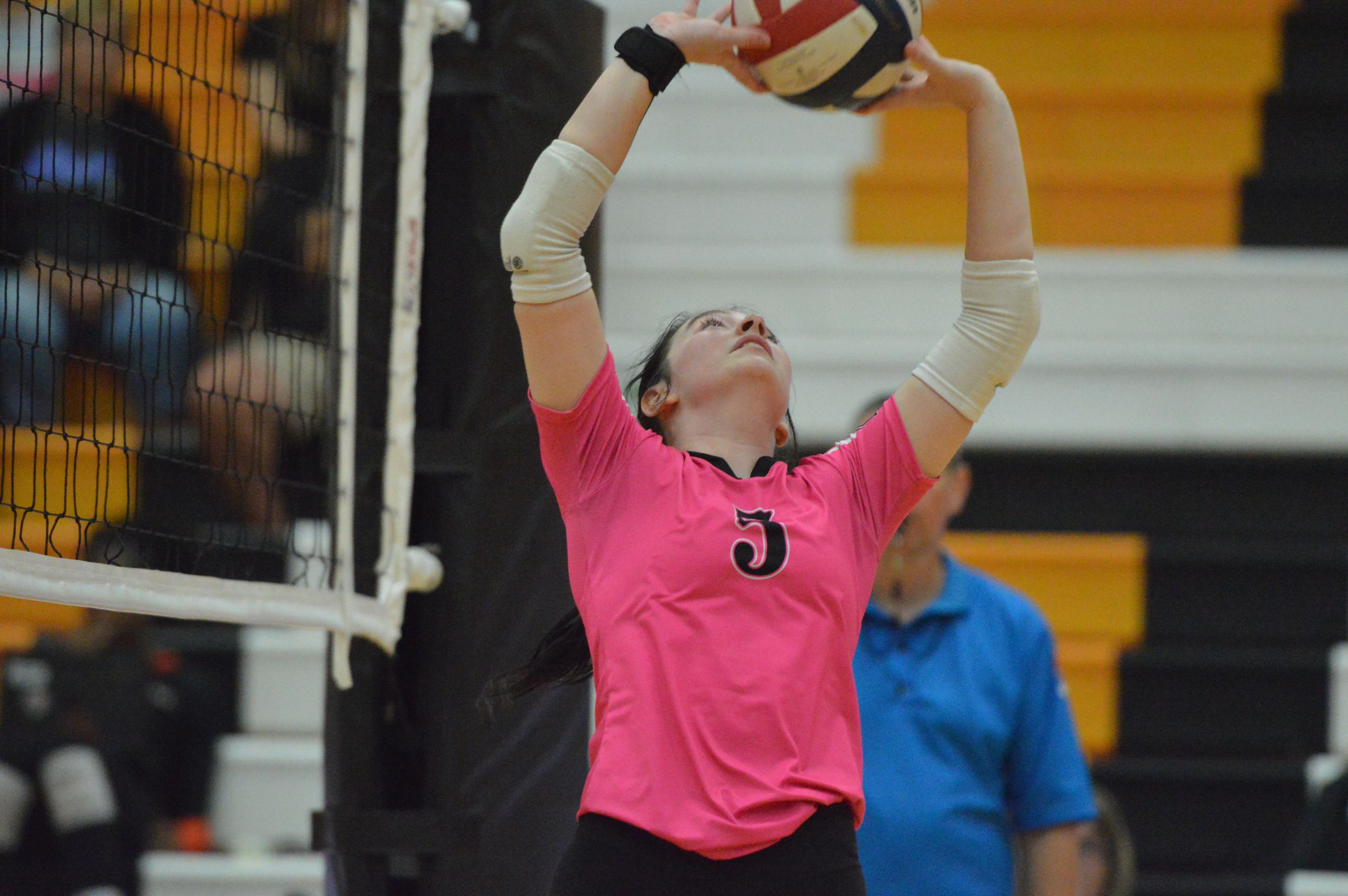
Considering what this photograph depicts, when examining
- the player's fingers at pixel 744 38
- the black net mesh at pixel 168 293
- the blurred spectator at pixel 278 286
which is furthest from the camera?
the black net mesh at pixel 168 293

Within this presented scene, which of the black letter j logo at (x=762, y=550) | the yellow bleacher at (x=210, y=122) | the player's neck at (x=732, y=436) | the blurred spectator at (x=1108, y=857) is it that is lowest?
the blurred spectator at (x=1108, y=857)

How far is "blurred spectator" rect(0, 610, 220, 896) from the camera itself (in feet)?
14.8

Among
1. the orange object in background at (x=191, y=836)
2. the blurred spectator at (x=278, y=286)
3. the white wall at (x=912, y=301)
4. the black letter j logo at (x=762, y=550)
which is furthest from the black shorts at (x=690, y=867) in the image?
the white wall at (x=912, y=301)

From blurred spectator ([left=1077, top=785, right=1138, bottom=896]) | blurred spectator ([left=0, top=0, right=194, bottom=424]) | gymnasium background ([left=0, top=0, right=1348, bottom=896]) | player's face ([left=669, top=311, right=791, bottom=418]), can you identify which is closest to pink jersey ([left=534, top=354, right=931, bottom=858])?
player's face ([left=669, top=311, right=791, bottom=418])

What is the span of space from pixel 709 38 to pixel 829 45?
16 cm

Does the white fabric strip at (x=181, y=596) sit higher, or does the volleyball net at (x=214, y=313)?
the volleyball net at (x=214, y=313)

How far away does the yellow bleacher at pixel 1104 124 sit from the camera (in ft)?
19.9

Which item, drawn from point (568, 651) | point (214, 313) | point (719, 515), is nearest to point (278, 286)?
point (214, 313)

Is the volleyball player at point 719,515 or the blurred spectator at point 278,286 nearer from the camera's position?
the volleyball player at point 719,515

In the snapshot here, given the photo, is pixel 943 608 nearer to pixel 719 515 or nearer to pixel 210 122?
pixel 719 515

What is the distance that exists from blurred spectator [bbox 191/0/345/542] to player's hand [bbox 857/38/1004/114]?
2.42 m

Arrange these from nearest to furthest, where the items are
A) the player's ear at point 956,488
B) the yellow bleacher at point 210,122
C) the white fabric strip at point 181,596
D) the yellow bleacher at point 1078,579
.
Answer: the white fabric strip at point 181,596, the player's ear at point 956,488, the yellow bleacher at point 1078,579, the yellow bleacher at point 210,122

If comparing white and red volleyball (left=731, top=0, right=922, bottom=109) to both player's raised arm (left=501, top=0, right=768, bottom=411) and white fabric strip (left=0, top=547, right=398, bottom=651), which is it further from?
white fabric strip (left=0, top=547, right=398, bottom=651)

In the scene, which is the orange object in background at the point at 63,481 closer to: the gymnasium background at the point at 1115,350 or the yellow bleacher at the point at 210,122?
the gymnasium background at the point at 1115,350
